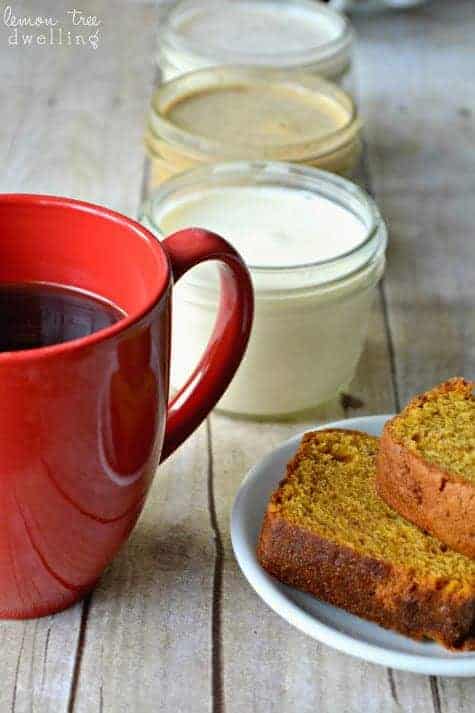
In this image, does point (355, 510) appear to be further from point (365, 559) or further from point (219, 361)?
point (219, 361)

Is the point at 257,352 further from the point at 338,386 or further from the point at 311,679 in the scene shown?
the point at 311,679

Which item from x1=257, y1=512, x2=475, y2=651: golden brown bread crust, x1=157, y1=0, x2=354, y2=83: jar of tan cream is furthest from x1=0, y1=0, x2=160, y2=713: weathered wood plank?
x1=257, y1=512, x2=475, y2=651: golden brown bread crust

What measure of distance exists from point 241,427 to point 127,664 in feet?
1.22

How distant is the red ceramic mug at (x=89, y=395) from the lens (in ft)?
2.55

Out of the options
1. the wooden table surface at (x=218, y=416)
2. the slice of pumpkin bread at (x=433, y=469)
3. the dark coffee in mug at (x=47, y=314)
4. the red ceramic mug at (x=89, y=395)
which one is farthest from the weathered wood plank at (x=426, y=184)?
the dark coffee in mug at (x=47, y=314)

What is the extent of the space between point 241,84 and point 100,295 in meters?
0.85

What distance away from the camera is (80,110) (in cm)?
193

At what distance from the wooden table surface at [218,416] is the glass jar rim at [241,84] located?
0.16m

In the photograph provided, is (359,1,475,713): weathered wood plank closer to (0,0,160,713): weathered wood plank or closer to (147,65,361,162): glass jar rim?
(147,65,361,162): glass jar rim

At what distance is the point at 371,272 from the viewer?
121 centimetres

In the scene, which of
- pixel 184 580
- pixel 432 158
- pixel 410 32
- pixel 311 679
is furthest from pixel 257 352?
pixel 410 32

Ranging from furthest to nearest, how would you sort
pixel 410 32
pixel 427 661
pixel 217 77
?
pixel 410 32
pixel 217 77
pixel 427 661

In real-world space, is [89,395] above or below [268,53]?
above

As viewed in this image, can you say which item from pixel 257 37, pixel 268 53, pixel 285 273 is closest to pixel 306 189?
pixel 285 273
